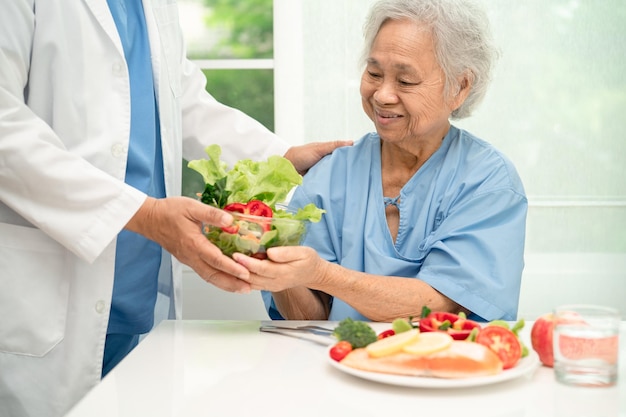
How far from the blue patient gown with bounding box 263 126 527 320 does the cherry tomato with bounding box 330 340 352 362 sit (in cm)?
50

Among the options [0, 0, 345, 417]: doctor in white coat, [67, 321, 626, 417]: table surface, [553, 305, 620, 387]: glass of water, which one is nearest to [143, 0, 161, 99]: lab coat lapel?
[0, 0, 345, 417]: doctor in white coat

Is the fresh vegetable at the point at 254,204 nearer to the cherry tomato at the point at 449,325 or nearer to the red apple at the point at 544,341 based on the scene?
the cherry tomato at the point at 449,325

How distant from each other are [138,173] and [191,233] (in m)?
0.41

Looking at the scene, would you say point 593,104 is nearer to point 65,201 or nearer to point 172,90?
point 172,90

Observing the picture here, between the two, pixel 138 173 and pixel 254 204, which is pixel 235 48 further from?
pixel 254 204

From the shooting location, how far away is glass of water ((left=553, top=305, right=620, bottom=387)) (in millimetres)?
1254

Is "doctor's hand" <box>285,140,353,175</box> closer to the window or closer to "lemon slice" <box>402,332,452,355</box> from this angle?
the window

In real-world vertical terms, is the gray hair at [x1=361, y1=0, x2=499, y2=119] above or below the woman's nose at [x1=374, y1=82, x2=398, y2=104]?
above

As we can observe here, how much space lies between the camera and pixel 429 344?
128 cm

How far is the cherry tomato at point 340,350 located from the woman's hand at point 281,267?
0.91ft

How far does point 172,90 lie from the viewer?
2.19 metres

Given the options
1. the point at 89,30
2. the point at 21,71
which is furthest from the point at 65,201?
the point at 89,30

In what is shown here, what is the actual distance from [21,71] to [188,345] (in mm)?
714

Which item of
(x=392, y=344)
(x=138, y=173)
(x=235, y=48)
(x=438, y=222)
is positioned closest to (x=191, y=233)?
A: (x=138, y=173)
